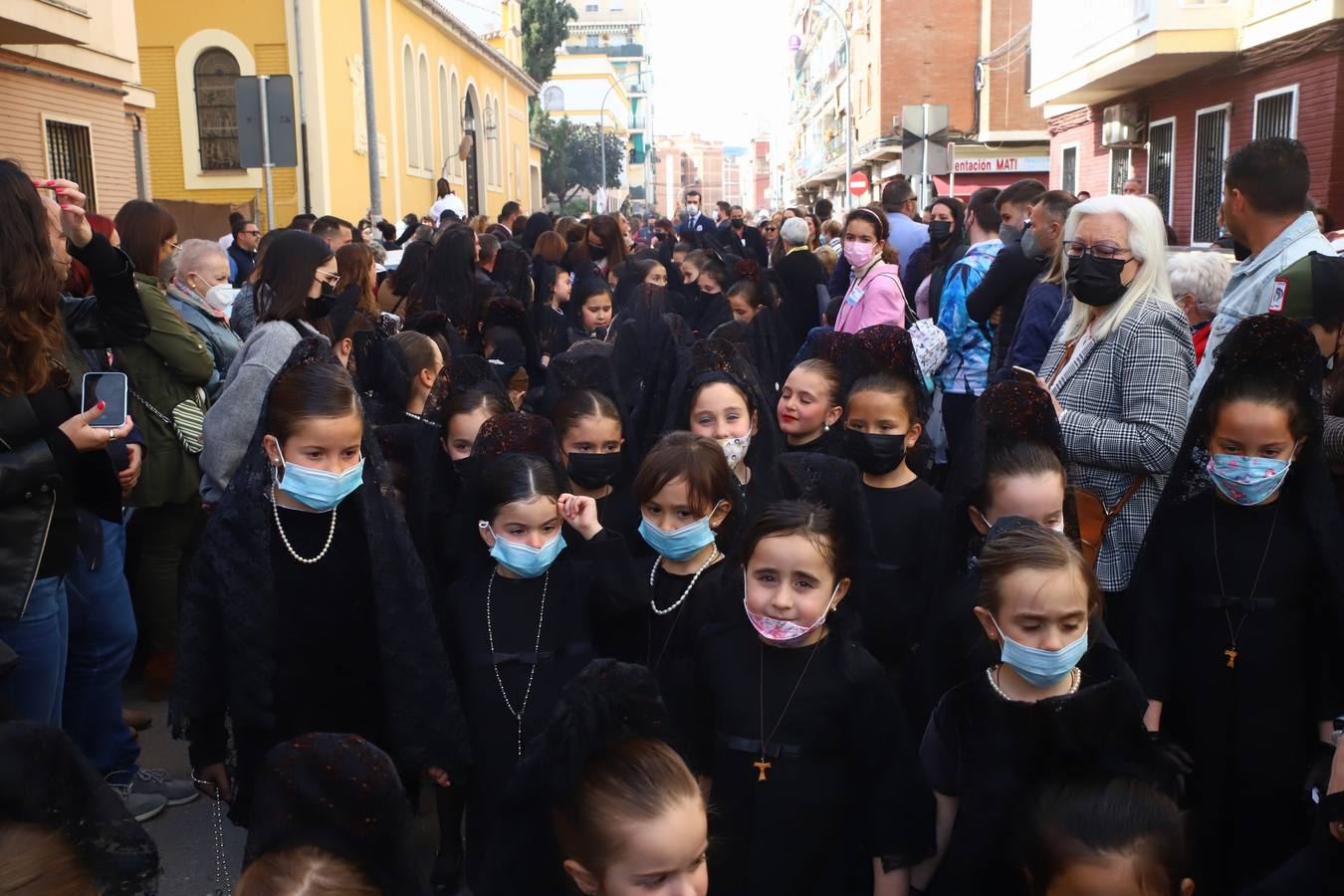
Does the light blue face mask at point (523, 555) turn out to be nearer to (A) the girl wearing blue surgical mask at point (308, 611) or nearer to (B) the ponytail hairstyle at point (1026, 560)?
(A) the girl wearing blue surgical mask at point (308, 611)

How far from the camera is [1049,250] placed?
22.7 ft

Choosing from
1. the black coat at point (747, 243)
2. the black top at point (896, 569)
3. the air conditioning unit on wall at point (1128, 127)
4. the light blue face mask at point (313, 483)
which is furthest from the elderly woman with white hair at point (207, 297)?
the air conditioning unit on wall at point (1128, 127)

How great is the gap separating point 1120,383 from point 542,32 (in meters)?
56.3

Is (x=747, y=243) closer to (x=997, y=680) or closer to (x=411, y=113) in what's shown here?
(x=997, y=680)

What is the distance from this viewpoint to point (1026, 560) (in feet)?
10.7

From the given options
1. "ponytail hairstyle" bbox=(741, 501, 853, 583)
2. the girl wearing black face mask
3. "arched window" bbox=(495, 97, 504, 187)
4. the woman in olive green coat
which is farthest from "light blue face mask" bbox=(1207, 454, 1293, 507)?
"arched window" bbox=(495, 97, 504, 187)

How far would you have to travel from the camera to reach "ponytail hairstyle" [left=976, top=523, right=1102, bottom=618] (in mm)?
3260

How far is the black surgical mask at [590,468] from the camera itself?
15.6ft

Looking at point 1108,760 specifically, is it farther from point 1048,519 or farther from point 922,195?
point 922,195

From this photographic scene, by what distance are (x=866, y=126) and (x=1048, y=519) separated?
45.2 m

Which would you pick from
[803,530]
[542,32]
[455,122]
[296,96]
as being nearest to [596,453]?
[803,530]

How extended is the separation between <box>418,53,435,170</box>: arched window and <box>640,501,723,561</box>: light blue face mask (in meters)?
30.6

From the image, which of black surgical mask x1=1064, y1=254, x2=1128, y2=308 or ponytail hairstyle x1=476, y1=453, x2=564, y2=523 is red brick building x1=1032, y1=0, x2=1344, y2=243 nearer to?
black surgical mask x1=1064, y1=254, x2=1128, y2=308

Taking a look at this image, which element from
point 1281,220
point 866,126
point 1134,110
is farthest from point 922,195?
point 866,126
